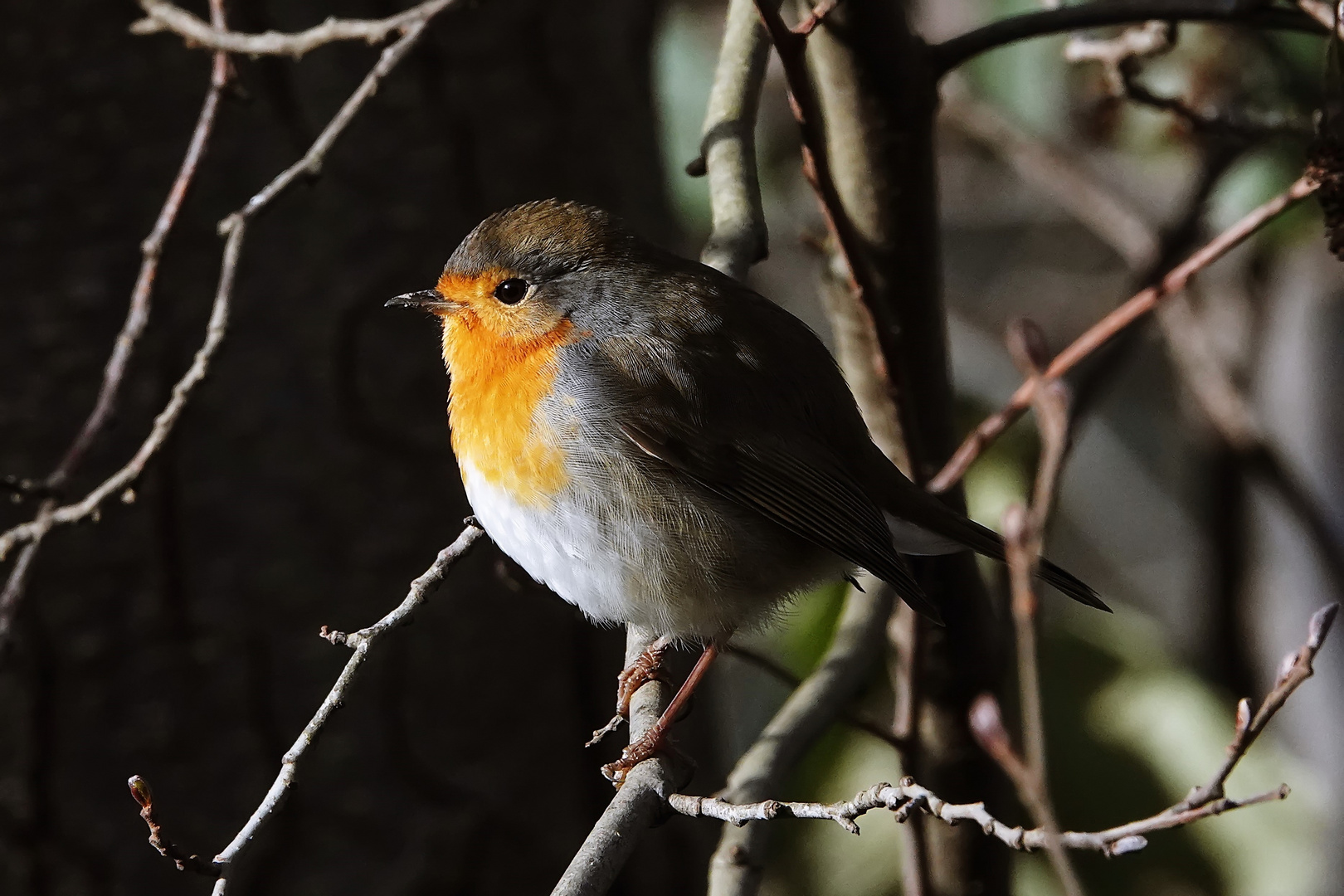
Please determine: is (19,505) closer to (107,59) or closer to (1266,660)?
(107,59)

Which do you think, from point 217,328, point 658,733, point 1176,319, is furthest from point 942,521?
point 1176,319

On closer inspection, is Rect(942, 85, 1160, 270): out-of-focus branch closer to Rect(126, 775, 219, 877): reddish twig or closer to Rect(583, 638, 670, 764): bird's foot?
Rect(583, 638, 670, 764): bird's foot

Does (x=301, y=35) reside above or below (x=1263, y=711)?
above

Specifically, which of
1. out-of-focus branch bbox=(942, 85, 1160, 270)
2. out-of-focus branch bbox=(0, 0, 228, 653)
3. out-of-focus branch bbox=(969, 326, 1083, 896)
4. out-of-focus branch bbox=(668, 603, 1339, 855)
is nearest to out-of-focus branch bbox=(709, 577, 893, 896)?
out-of-focus branch bbox=(969, 326, 1083, 896)

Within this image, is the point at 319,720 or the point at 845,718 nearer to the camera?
the point at 319,720

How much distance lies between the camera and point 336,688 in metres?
1.55

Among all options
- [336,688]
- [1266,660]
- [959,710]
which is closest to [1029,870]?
[1266,660]

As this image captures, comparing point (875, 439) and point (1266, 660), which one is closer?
point (875, 439)

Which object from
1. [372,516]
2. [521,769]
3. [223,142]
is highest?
[223,142]

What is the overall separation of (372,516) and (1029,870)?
1904mm

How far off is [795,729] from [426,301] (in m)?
0.99

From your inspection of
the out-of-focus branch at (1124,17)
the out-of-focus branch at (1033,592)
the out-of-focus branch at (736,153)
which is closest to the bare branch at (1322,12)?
the out-of-focus branch at (1124,17)

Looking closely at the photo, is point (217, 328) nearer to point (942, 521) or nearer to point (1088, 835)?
point (942, 521)

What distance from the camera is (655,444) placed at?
7.37 ft
